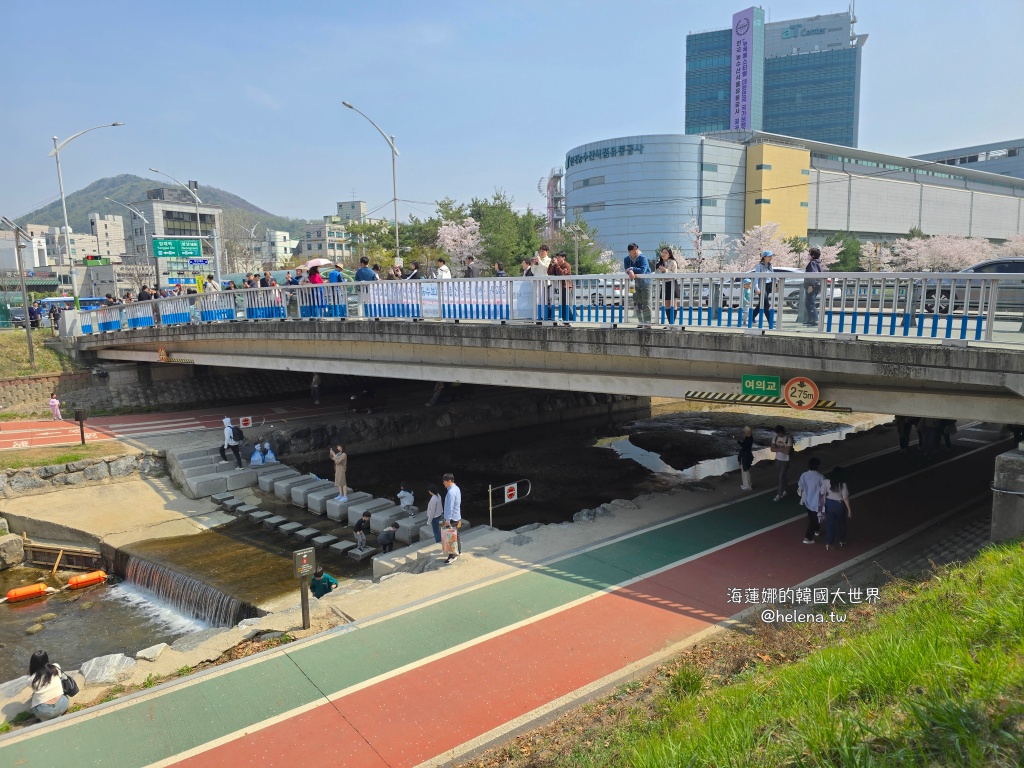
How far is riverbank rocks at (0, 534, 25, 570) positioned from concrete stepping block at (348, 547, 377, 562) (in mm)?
8537

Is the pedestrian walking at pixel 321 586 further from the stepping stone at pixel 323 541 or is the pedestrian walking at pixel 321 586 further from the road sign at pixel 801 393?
the road sign at pixel 801 393

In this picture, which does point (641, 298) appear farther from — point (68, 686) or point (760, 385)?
point (68, 686)

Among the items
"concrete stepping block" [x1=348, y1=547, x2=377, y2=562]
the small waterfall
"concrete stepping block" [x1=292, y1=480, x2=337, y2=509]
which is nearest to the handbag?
the small waterfall

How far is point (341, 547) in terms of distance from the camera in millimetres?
15078

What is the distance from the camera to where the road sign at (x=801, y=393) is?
414 inches

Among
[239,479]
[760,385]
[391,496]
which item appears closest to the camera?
[760,385]

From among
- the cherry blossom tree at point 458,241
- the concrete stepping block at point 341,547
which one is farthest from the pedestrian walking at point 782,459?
the cherry blossom tree at point 458,241

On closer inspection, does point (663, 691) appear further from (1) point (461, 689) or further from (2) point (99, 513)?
(2) point (99, 513)

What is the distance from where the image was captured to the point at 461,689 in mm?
6969

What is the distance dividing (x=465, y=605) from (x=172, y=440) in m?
16.7

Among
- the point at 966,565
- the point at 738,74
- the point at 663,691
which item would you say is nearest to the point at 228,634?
the point at 663,691

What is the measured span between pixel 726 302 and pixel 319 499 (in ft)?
38.8

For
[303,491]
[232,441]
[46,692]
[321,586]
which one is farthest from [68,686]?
[232,441]

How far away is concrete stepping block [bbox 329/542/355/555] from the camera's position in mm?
15038
